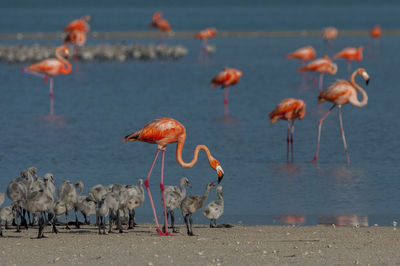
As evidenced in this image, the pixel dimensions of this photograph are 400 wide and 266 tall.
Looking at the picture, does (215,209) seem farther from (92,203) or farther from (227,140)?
(227,140)

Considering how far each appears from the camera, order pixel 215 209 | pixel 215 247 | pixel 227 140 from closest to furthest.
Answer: pixel 215 247 < pixel 215 209 < pixel 227 140

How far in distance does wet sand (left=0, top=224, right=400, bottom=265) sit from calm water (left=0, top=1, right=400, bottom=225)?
1.00m

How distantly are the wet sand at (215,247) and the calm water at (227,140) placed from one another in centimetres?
100

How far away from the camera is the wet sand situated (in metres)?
8.34

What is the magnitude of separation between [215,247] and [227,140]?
317 inches

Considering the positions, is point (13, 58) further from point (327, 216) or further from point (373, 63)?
point (327, 216)

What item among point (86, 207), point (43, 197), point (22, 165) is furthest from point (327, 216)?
point (22, 165)

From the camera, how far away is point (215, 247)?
353 inches

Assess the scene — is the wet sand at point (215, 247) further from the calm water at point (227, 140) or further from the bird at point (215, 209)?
the calm water at point (227, 140)

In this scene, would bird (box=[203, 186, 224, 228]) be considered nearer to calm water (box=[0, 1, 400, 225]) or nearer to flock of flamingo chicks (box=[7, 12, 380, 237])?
flock of flamingo chicks (box=[7, 12, 380, 237])

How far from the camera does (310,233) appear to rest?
9680mm

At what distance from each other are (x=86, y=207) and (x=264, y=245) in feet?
7.26

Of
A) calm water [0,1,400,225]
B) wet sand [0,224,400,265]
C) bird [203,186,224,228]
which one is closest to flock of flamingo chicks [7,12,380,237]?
bird [203,186,224,228]

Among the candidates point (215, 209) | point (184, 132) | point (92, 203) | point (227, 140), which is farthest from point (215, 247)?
point (227, 140)
